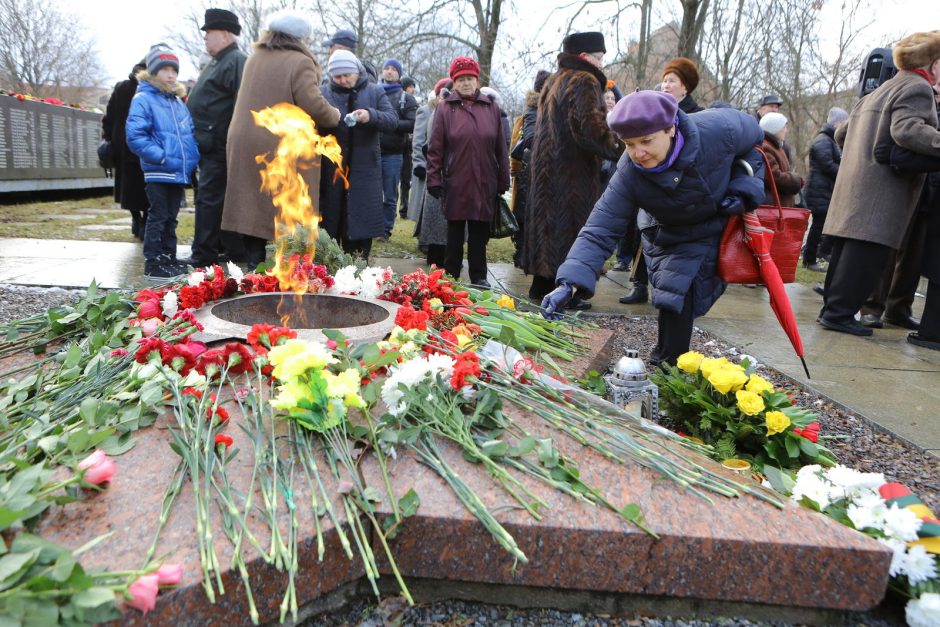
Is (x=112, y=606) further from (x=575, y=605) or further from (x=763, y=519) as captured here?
(x=763, y=519)

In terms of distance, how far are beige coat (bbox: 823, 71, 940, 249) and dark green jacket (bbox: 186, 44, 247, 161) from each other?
4.64 metres

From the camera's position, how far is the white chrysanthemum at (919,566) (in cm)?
184

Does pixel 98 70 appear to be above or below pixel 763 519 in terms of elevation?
above

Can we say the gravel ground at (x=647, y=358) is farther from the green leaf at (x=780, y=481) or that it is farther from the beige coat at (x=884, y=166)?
the beige coat at (x=884, y=166)

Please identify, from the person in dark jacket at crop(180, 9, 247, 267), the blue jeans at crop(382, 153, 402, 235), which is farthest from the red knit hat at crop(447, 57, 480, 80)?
the blue jeans at crop(382, 153, 402, 235)

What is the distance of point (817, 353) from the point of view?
4527 mm

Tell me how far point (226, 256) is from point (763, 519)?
537 centimetres

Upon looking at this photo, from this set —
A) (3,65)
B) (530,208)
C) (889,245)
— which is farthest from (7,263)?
(3,65)

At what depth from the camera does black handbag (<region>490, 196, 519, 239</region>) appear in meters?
5.68

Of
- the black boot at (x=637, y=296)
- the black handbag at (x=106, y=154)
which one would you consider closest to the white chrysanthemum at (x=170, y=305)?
the black boot at (x=637, y=296)

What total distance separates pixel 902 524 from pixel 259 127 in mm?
4389

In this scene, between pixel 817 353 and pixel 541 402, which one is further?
pixel 817 353

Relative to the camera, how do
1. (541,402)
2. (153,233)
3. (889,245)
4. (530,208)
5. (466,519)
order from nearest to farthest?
(466,519) → (541,402) → (889,245) → (530,208) → (153,233)

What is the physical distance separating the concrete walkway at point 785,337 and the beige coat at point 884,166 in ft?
2.64
